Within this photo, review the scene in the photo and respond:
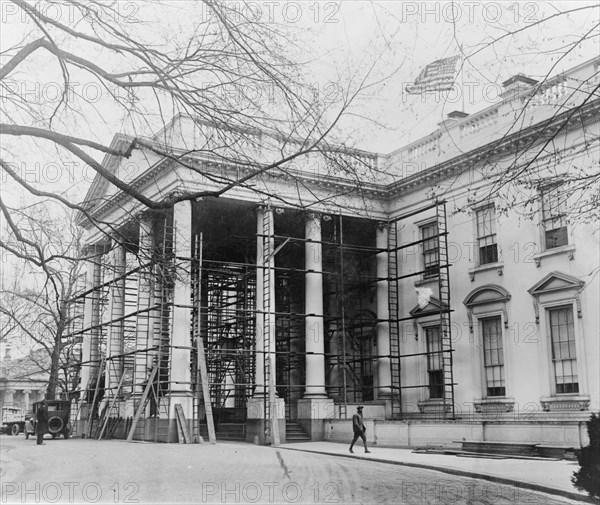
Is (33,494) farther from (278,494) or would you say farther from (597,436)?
(597,436)

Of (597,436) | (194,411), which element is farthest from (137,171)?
(597,436)

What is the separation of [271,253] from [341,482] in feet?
48.6

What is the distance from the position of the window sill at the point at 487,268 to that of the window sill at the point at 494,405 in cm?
429

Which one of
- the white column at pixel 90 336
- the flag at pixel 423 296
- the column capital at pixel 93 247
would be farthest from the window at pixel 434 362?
the white column at pixel 90 336

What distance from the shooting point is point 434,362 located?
29.5m

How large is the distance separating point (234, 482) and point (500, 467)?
6.10 m

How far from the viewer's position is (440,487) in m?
13.6

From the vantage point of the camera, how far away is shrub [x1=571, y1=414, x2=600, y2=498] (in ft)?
34.5

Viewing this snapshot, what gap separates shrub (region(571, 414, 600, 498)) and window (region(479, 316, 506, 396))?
15.9 m

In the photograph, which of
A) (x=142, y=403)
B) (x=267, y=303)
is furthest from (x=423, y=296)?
(x=142, y=403)

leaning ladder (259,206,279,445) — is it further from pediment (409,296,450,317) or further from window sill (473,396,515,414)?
window sill (473,396,515,414)

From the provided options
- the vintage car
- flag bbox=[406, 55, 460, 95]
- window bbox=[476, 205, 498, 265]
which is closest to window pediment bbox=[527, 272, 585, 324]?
window bbox=[476, 205, 498, 265]

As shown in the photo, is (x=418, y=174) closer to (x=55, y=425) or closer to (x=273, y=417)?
(x=273, y=417)

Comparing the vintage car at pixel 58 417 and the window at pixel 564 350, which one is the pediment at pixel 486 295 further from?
the vintage car at pixel 58 417
